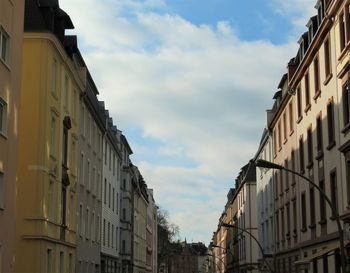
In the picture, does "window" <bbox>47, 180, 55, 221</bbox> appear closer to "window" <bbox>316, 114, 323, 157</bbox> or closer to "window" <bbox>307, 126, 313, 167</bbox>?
"window" <bbox>307, 126, 313, 167</bbox>

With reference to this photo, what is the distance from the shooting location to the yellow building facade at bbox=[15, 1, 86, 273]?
29.0 metres

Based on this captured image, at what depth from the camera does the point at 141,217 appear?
85250 mm

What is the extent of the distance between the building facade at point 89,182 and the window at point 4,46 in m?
15.8

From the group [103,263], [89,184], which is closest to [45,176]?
[89,184]

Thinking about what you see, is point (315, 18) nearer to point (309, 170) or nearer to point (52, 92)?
point (309, 170)

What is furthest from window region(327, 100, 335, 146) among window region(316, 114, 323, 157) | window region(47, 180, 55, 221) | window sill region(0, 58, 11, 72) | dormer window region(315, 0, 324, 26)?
window region(47, 180, 55, 221)

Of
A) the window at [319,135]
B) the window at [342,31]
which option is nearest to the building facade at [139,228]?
the window at [319,135]

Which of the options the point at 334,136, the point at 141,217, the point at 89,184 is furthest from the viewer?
the point at 141,217

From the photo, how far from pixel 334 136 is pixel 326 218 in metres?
3.88

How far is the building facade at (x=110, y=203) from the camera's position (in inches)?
1976

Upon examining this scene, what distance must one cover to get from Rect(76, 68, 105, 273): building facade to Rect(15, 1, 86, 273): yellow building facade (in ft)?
16.9

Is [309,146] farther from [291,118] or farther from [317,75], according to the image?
[291,118]

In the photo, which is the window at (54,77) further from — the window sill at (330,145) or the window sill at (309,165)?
the window sill at (330,145)

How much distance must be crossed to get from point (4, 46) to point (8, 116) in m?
2.61
